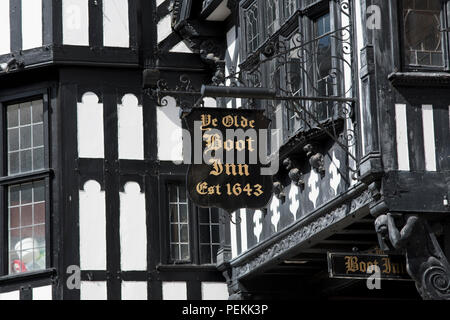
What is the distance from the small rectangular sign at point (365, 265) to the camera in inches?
609

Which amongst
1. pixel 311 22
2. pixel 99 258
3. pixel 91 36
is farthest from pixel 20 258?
pixel 311 22

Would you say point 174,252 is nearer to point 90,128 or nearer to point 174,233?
point 174,233

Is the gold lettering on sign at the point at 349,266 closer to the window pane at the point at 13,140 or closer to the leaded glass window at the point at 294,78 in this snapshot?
the leaded glass window at the point at 294,78

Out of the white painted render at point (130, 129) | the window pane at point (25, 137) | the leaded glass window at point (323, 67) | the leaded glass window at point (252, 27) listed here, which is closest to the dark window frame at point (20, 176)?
the window pane at point (25, 137)

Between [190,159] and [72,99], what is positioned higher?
[72,99]

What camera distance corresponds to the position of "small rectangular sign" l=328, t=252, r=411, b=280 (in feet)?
50.8

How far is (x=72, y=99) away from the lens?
20.5m

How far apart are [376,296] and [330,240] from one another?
2.30 metres

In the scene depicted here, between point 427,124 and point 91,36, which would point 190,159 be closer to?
point 427,124

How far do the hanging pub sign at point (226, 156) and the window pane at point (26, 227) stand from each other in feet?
13.7

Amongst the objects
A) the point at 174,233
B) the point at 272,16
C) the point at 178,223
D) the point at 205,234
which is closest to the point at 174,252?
the point at 174,233

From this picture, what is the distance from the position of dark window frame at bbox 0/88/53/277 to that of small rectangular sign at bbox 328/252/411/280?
5.91 m

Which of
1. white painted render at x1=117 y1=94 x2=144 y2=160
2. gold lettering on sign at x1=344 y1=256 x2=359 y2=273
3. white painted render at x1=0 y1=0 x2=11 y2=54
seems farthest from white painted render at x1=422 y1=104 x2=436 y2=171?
white painted render at x1=0 y1=0 x2=11 y2=54
